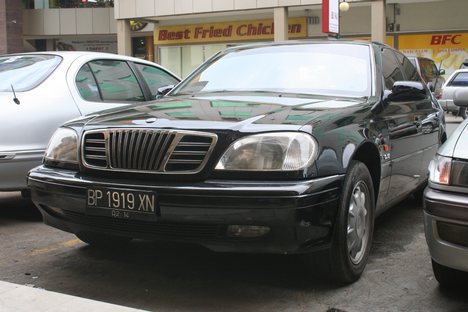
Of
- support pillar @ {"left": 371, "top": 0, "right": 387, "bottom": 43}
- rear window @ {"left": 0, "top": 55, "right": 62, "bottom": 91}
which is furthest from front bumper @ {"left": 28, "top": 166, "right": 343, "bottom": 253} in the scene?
support pillar @ {"left": 371, "top": 0, "right": 387, "bottom": 43}

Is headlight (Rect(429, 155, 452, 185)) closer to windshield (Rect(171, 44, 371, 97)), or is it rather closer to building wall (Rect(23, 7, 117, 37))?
windshield (Rect(171, 44, 371, 97))

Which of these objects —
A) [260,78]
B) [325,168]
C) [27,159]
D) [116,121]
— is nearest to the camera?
[325,168]

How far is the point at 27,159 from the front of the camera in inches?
190

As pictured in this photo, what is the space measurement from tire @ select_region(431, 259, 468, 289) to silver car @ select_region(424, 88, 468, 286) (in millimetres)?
377

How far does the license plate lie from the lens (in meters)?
3.08

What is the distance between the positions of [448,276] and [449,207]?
68 centimetres

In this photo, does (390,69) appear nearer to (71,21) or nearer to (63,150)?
(63,150)

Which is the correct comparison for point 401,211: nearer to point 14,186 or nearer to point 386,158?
point 386,158

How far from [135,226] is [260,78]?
170 centimetres

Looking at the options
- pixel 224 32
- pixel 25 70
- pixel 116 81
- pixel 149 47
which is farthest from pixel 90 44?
pixel 25 70

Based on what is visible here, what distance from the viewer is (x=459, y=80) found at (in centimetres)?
1822

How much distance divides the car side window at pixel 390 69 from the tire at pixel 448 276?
162cm

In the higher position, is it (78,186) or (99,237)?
(78,186)

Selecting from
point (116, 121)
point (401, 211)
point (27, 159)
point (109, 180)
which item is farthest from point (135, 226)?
point (401, 211)
